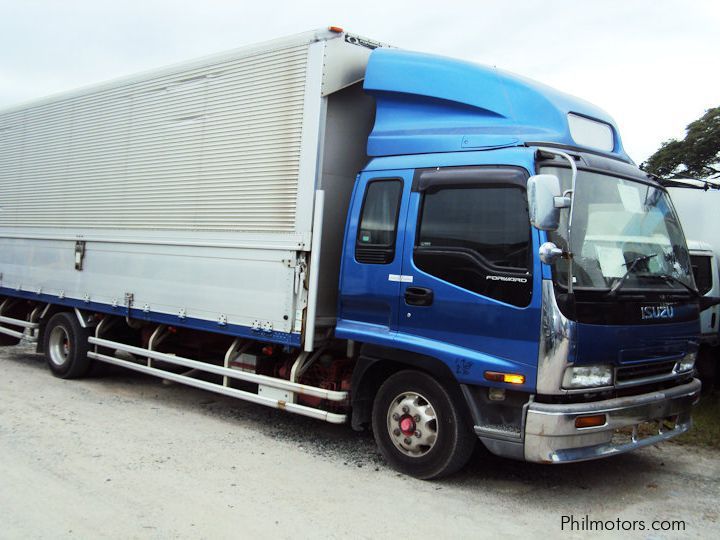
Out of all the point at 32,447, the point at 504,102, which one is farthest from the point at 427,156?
the point at 32,447

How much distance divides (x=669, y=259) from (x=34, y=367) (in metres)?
8.84

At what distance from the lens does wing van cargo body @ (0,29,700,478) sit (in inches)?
180

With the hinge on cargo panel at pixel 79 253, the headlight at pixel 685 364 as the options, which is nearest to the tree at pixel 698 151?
the headlight at pixel 685 364

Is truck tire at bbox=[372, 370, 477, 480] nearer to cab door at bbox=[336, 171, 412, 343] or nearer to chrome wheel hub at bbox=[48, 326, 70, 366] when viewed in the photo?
cab door at bbox=[336, 171, 412, 343]

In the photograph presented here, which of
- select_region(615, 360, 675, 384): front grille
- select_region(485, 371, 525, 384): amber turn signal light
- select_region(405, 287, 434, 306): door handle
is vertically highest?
select_region(405, 287, 434, 306): door handle

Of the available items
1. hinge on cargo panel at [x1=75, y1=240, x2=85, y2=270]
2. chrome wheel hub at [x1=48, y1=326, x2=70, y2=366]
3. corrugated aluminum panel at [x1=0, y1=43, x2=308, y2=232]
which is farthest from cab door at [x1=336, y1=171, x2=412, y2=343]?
chrome wheel hub at [x1=48, y1=326, x2=70, y2=366]

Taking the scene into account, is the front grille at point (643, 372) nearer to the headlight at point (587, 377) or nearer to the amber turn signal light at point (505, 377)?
the headlight at point (587, 377)

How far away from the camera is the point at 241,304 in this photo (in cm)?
638

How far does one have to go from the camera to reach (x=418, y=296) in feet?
16.9

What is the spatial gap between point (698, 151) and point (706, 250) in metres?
16.5

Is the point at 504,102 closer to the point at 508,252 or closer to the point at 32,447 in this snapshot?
the point at 508,252

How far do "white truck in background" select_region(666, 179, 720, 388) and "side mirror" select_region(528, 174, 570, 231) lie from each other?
519 centimetres

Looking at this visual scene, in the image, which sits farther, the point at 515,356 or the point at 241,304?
the point at 241,304

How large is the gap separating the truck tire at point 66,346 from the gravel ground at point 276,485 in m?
1.57
